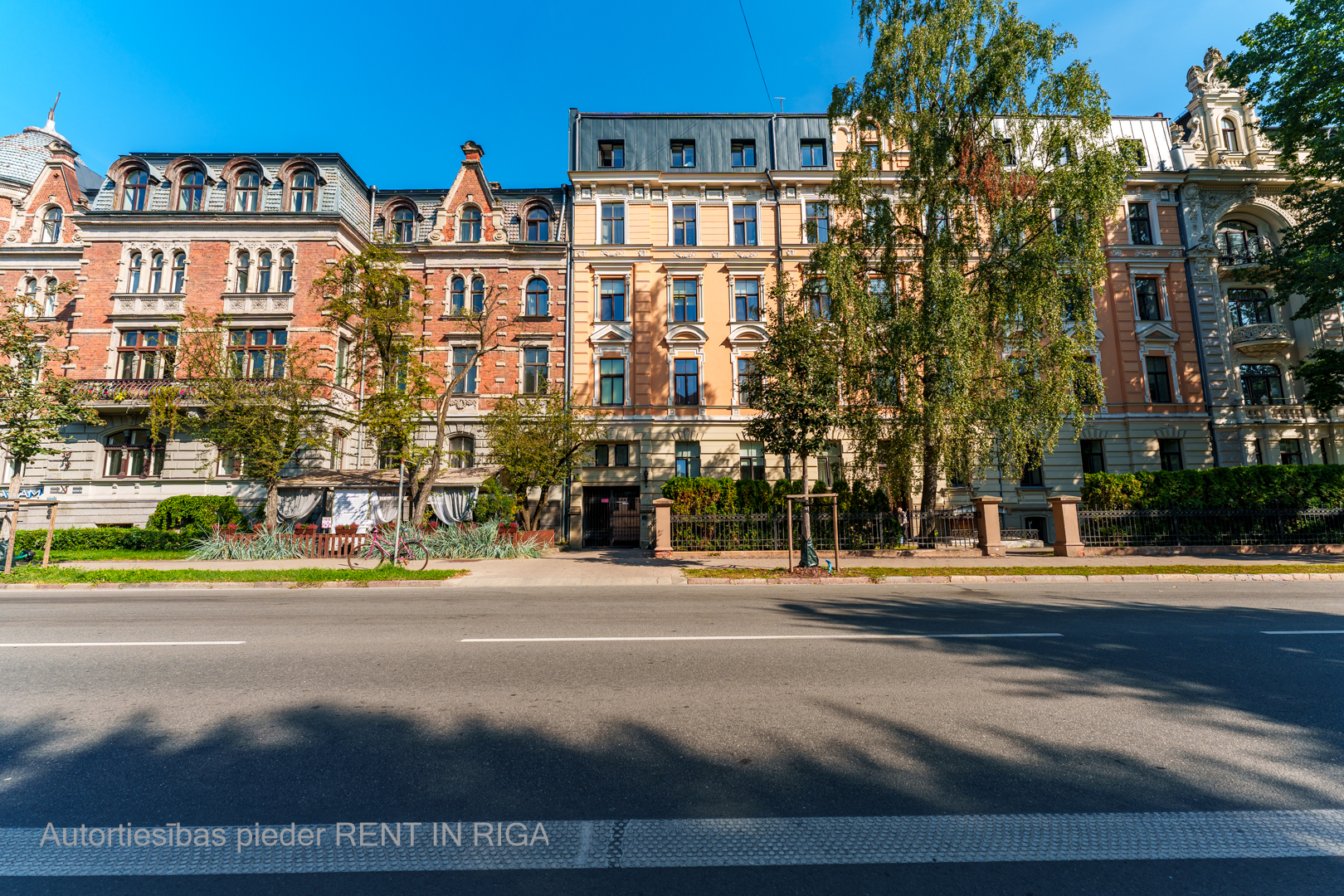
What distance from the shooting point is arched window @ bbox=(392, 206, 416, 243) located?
1203 inches

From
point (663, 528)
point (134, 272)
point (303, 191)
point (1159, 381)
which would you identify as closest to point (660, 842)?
point (663, 528)

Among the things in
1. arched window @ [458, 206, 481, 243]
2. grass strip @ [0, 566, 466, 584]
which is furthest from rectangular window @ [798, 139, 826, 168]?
grass strip @ [0, 566, 466, 584]

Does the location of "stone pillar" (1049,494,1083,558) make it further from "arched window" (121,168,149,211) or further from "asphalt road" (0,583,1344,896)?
"arched window" (121,168,149,211)

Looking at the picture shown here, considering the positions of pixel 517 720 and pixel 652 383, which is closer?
pixel 517 720

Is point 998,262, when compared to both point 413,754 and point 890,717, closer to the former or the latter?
point 890,717

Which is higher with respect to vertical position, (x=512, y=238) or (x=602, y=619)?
(x=512, y=238)

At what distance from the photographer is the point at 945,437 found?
17062 mm

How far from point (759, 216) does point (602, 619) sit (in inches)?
986

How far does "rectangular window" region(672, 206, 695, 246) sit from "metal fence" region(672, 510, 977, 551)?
1571cm

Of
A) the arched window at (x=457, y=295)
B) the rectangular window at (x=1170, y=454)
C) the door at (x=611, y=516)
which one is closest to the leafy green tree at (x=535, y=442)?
the door at (x=611, y=516)

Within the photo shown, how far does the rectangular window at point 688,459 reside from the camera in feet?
87.8

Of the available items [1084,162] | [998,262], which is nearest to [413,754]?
[998,262]

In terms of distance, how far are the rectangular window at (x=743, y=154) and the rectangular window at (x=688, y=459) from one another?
14.8 metres

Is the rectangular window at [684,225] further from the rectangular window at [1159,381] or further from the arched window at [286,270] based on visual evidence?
the rectangular window at [1159,381]
